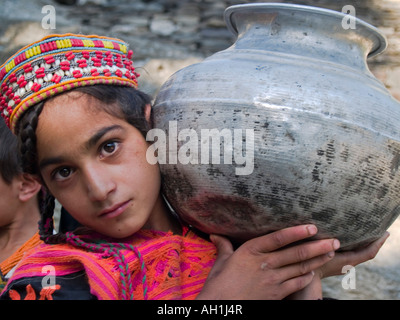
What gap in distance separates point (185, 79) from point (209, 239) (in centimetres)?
56

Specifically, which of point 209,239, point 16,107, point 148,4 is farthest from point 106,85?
point 148,4

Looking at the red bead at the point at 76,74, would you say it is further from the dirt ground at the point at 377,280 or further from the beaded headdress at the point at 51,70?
the dirt ground at the point at 377,280

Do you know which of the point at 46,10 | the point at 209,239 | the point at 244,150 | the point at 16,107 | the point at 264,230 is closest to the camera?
the point at 244,150

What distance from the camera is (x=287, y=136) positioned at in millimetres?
1256

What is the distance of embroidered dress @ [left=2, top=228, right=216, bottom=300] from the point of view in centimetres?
141

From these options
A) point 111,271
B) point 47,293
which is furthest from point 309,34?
point 47,293

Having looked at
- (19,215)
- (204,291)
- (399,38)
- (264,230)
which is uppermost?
(399,38)

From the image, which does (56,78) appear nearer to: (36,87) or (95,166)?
(36,87)

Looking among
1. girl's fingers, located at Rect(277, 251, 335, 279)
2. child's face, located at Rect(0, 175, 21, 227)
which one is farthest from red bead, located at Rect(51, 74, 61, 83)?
child's face, located at Rect(0, 175, 21, 227)

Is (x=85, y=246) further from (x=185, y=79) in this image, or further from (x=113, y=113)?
(x=185, y=79)

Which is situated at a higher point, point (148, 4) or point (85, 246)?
point (148, 4)

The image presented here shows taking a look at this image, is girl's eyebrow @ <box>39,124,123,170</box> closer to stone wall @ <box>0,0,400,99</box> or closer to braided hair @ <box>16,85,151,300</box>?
braided hair @ <box>16,85,151,300</box>

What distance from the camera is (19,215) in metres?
2.74

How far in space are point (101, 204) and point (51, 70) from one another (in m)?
0.43
